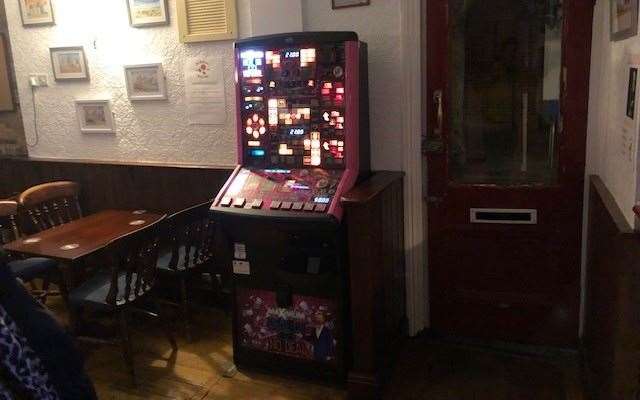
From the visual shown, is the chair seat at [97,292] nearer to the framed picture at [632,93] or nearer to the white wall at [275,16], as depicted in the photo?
the white wall at [275,16]

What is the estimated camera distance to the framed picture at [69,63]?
3.85m

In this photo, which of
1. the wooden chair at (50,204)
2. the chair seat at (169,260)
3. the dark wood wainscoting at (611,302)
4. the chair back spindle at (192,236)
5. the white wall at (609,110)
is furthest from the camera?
the wooden chair at (50,204)

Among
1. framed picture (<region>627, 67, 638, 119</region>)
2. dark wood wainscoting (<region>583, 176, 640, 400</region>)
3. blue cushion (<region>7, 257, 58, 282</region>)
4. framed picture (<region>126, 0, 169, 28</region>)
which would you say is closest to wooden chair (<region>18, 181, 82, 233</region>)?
blue cushion (<region>7, 257, 58, 282</region>)

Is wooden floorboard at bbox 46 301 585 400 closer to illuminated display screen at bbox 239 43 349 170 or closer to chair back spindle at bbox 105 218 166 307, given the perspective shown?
chair back spindle at bbox 105 218 166 307

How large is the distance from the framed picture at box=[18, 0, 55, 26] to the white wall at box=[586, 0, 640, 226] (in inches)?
136

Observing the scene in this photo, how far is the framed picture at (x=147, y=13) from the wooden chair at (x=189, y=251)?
4.20 feet

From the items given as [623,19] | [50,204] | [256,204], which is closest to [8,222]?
[50,204]

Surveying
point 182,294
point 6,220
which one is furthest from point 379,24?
point 6,220

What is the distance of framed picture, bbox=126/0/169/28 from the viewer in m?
3.47

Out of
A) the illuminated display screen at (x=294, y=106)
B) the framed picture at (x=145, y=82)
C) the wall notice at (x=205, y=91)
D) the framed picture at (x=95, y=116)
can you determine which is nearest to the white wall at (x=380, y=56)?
the illuminated display screen at (x=294, y=106)

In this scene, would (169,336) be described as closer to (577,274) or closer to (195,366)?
(195,366)

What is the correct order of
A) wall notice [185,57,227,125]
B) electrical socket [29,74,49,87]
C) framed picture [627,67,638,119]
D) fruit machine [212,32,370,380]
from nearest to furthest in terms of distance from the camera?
framed picture [627,67,638,119] < fruit machine [212,32,370,380] < wall notice [185,57,227,125] < electrical socket [29,74,49,87]

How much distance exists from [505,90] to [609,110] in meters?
0.56

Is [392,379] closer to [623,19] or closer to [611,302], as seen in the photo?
[611,302]
